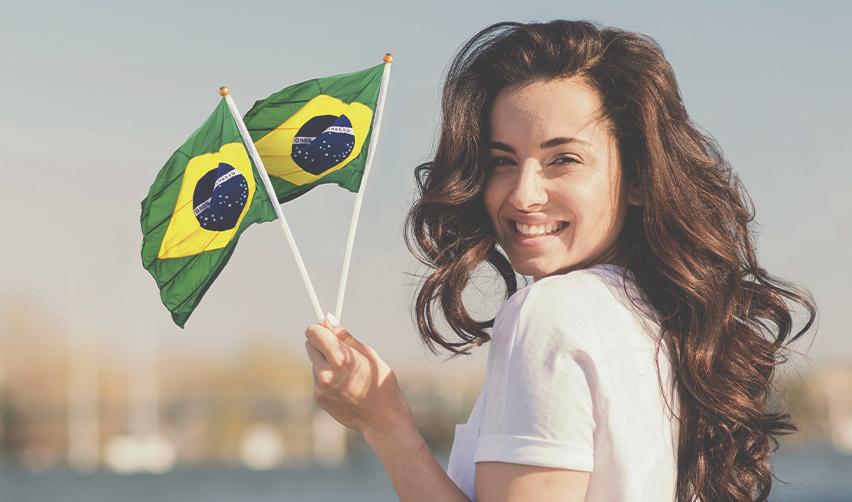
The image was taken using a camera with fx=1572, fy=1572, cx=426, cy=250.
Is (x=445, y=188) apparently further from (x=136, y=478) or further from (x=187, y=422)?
(x=187, y=422)

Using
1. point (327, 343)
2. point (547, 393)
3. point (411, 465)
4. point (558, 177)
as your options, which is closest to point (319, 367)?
point (327, 343)

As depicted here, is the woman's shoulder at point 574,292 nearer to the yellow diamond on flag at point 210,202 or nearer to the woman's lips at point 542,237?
the woman's lips at point 542,237

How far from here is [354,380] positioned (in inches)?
90.2

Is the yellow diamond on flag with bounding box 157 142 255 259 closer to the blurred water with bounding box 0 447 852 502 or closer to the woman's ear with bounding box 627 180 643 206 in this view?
the woman's ear with bounding box 627 180 643 206

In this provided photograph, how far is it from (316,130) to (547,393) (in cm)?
68

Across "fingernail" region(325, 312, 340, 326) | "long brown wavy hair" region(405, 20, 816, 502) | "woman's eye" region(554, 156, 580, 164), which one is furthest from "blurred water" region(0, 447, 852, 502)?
"fingernail" region(325, 312, 340, 326)

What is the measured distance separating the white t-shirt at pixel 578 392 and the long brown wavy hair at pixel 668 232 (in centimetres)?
11

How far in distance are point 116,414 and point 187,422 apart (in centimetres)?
257

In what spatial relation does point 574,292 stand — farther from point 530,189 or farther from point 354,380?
point 354,380

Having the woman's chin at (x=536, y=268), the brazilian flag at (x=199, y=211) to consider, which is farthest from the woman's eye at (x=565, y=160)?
the brazilian flag at (x=199, y=211)

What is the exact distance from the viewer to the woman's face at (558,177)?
2379 millimetres

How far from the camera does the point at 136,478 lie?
39.9 meters

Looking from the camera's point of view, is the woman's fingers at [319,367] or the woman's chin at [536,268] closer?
the woman's fingers at [319,367]

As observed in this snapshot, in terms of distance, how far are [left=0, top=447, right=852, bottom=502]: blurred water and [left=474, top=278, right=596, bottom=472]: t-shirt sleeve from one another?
80.1ft
